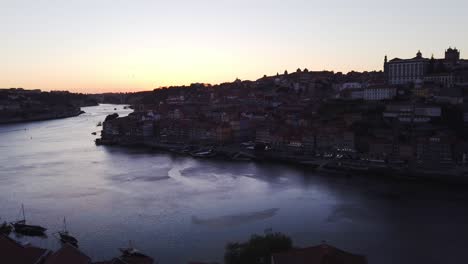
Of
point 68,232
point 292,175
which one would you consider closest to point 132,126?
point 292,175

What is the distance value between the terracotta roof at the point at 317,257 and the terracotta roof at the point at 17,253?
1758 mm

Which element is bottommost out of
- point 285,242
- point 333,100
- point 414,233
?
point 414,233

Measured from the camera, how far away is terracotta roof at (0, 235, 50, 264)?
10.6 ft

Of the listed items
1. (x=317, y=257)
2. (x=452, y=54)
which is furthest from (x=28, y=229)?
(x=452, y=54)

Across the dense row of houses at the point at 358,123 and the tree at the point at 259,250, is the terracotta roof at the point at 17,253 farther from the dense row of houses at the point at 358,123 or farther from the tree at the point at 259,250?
the dense row of houses at the point at 358,123

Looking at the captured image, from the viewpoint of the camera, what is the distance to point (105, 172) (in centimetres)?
1017

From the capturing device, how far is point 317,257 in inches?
110

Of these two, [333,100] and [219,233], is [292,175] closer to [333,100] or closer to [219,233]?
[219,233]

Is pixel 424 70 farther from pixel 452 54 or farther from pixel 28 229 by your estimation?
pixel 28 229

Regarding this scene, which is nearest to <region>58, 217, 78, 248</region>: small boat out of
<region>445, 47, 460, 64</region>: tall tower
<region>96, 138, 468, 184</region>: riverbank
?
<region>96, 138, 468, 184</region>: riverbank

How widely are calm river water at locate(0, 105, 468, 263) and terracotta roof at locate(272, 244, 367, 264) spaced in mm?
1991

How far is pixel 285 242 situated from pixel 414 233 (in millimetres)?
2718

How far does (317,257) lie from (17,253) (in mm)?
2157

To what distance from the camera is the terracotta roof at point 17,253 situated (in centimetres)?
323
